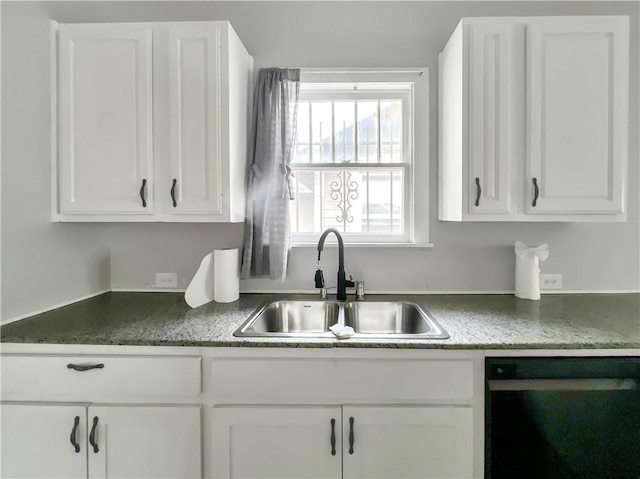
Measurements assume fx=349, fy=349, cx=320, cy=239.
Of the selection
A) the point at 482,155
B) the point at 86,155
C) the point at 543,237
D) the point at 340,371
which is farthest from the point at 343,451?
the point at 86,155

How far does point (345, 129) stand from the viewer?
2121 mm

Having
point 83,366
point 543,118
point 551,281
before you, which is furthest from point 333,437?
point 543,118

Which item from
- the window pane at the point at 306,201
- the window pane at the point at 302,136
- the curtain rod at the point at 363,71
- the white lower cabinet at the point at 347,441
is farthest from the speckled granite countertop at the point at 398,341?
the curtain rod at the point at 363,71

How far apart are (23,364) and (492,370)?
1.77 meters

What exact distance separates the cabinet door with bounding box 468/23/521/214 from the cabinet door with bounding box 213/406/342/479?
46.8 inches

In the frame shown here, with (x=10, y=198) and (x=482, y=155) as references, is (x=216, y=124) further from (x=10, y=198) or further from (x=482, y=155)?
(x=482, y=155)

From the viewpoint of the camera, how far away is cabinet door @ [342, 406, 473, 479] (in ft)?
4.27

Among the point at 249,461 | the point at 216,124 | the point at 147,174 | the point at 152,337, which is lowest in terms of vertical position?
the point at 249,461

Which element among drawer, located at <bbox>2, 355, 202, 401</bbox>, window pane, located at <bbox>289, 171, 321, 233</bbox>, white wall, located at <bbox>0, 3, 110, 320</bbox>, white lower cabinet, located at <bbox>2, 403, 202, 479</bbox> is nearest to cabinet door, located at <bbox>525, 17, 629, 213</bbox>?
window pane, located at <bbox>289, 171, 321, 233</bbox>

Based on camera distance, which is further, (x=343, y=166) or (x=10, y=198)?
(x=343, y=166)

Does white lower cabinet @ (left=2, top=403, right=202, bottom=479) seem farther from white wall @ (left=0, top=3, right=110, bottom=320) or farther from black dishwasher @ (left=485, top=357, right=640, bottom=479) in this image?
black dishwasher @ (left=485, top=357, right=640, bottom=479)

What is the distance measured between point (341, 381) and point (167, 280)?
1.29 m

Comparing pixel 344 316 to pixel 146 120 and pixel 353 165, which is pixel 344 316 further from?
pixel 146 120

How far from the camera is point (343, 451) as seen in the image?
1.31 metres
